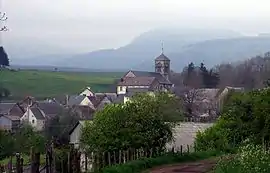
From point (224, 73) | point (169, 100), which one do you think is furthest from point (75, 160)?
point (224, 73)

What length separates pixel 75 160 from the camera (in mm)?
21484

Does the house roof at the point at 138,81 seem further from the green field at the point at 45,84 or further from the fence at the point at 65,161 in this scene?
the fence at the point at 65,161

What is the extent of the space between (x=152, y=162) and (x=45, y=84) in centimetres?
9440

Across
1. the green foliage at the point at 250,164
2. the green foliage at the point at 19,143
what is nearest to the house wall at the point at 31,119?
the green foliage at the point at 19,143

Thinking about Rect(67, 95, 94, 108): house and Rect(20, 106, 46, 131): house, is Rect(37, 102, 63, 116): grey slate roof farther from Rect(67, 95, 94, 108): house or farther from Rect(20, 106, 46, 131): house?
Rect(67, 95, 94, 108): house

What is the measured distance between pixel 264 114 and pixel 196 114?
49.3m

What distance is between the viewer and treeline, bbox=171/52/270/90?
368 ft

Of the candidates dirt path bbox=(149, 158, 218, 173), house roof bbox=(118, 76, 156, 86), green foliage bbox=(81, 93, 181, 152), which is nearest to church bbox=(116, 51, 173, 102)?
house roof bbox=(118, 76, 156, 86)

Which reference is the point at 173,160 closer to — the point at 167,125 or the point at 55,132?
the point at 167,125

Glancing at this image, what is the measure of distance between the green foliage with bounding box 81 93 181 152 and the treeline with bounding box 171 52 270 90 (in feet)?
247

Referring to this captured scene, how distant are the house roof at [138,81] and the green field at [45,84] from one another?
30.1 feet

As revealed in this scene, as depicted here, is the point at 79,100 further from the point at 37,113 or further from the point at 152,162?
the point at 152,162

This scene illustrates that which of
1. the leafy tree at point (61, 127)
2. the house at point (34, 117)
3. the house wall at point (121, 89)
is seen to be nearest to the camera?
the leafy tree at point (61, 127)

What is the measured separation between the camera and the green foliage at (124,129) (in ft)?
96.9
